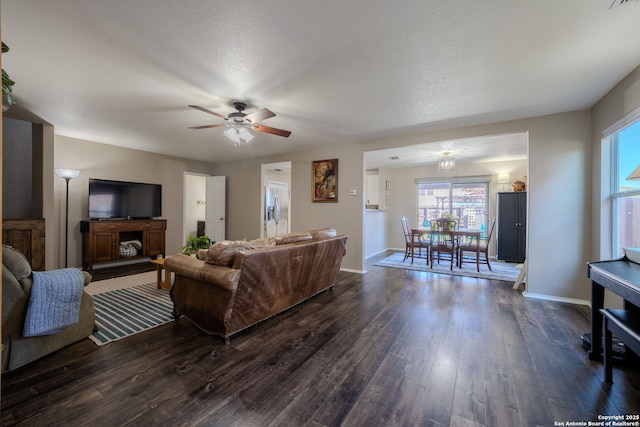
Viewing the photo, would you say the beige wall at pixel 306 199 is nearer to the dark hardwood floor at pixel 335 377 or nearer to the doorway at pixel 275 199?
the doorway at pixel 275 199

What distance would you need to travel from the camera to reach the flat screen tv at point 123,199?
4.78m

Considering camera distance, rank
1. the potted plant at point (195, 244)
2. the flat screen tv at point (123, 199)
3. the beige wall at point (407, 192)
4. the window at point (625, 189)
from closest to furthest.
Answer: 1. the window at point (625, 189)
2. the potted plant at point (195, 244)
3. the flat screen tv at point (123, 199)
4. the beige wall at point (407, 192)

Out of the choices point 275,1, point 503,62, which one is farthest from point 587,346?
point 275,1

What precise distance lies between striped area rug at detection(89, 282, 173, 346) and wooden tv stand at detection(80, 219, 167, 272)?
1598 mm

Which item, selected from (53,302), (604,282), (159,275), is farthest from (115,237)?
(604,282)

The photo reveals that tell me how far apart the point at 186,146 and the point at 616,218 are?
21.4ft

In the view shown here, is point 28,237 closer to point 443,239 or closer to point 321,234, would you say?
point 321,234

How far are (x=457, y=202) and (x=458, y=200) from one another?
0.19 feet

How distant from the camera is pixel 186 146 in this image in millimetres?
5219

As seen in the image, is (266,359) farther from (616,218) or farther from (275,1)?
(616,218)

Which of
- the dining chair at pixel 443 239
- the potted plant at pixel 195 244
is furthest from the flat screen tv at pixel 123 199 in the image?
the dining chair at pixel 443 239

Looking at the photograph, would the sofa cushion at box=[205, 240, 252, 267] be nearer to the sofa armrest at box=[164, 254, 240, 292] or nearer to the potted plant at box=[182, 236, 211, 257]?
the sofa armrest at box=[164, 254, 240, 292]

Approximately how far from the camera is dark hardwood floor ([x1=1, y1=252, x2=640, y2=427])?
1.50 m

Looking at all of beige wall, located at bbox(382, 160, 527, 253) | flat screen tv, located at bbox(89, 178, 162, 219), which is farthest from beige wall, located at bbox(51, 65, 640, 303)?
beige wall, located at bbox(382, 160, 527, 253)
